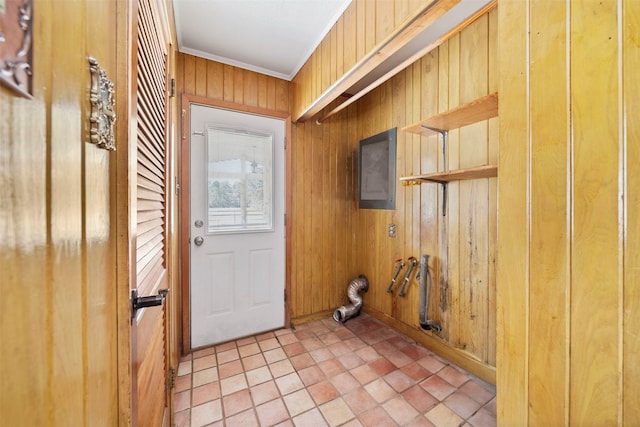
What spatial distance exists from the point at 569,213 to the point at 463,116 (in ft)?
3.70

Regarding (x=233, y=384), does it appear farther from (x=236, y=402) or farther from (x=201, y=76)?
(x=201, y=76)

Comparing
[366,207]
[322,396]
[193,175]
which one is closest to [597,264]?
[322,396]

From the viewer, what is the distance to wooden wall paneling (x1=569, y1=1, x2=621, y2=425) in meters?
0.61

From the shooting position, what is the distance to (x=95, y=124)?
0.46 metres

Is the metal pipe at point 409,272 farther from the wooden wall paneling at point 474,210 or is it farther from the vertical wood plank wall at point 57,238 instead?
the vertical wood plank wall at point 57,238

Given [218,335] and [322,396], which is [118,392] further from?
[218,335]

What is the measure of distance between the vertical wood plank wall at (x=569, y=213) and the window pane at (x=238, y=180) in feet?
6.21

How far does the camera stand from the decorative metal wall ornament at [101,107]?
1.49ft

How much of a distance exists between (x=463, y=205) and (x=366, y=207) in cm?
103

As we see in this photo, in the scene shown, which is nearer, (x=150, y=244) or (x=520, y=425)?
(x=520, y=425)

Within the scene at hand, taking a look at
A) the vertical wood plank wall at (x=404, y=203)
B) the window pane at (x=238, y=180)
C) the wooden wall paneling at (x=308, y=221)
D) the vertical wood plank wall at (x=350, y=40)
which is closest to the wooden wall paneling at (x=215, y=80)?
the vertical wood plank wall at (x=404, y=203)

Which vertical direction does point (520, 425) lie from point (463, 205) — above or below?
below

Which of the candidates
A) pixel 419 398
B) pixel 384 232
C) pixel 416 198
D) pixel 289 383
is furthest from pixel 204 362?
pixel 416 198

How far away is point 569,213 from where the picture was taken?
0.68 metres
